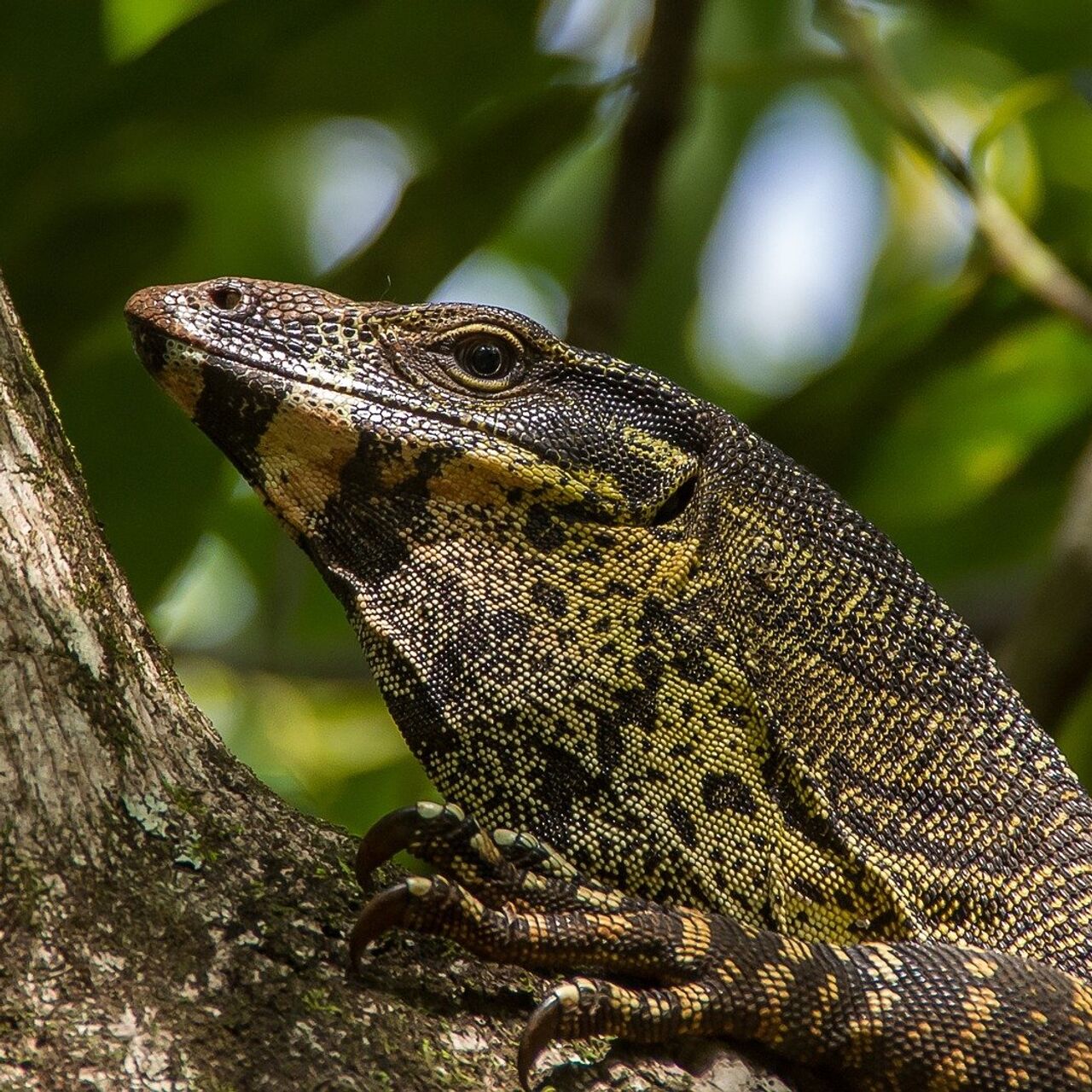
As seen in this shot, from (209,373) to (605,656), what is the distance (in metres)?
1.55

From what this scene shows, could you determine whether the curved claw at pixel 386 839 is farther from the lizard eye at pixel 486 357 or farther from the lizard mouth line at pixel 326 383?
the lizard eye at pixel 486 357

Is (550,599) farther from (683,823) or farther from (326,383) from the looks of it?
(326,383)

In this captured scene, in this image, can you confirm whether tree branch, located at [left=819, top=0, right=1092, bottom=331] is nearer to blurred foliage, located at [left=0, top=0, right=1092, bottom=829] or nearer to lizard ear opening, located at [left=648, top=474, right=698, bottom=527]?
blurred foliage, located at [left=0, top=0, right=1092, bottom=829]

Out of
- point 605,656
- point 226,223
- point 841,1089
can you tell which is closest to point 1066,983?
point 841,1089

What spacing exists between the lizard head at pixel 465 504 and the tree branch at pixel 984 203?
374 centimetres

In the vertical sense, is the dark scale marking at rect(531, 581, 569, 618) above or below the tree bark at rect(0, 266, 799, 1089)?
above

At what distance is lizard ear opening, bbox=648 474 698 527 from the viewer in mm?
5117

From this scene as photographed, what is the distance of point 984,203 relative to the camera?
27.3 feet

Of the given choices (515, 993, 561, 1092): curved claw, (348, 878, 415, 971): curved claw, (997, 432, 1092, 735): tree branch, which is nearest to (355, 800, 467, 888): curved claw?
(348, 878, 415, 971): curved claw

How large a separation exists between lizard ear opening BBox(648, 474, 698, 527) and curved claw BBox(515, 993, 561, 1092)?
193 cm

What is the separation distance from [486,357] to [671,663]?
1237 mm

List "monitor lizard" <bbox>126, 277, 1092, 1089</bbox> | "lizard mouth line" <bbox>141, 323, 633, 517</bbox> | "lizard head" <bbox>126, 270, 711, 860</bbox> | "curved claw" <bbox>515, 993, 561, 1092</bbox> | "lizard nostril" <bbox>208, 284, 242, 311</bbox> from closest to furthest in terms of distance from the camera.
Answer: "curved claw" <bbox>515, 993, 561, 1092</bbox> → "monitor lizard" <bbox>126, 277, 1092, 1089</bbox> → "lizard head" <bbox>126, 270, 711, 860</bbox> → "lizard mouth line" <bbox>141, 323, 633, 517</bbox> → "lizard nostril" <bbox>208, 284, 242, 311</bbox>

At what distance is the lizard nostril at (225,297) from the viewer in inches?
201

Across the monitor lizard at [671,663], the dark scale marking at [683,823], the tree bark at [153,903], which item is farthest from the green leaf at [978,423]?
the tree bark at [153,903]
